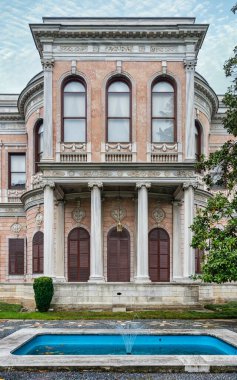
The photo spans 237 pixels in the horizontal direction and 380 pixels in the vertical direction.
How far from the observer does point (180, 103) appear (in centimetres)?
2595

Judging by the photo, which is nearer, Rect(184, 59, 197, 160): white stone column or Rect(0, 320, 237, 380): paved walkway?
Rect(0, 320, 237, 380): paved walkway

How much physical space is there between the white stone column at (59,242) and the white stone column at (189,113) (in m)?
6.94

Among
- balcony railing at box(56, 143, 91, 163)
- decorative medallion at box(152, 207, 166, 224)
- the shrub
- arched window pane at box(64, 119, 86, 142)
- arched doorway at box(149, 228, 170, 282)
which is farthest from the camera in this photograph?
decorative medallion at box(152, 207, 166, 224)

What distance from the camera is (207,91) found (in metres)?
30.1

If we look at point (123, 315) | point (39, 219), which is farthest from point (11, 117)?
point (123, 315)

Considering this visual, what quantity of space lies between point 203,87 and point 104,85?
6.46 meters

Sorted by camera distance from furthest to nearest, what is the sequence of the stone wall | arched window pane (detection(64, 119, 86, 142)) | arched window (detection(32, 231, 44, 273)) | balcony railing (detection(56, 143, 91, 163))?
arched window (detection(32, 231, 44, 273)) → arched window pane (detection(64, 119, 86, 142)) → balcony railing (detection(56, 143, 91, 163)) → the stone wall

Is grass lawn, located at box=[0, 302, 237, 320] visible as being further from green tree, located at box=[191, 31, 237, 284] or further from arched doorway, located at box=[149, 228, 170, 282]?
arched doorway, located at box=[149, 228, 170, 282]

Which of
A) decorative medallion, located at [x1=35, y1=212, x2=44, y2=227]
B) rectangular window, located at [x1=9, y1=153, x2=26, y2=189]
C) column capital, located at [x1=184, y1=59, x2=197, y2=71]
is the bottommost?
decorative medallion, located at [x1=35, y1=212, x2=44, y2=227]

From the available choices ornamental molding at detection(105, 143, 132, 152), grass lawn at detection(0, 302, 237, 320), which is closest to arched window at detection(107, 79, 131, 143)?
ornamental molding at detection(105, 143, 132, 152)

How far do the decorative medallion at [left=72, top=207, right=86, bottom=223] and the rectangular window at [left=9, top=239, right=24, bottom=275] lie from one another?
6382mm

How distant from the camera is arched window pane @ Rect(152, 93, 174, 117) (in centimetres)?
2627

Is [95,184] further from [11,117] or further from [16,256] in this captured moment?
[11,117]

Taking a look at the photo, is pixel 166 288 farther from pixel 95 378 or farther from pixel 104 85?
pixel 95 378
